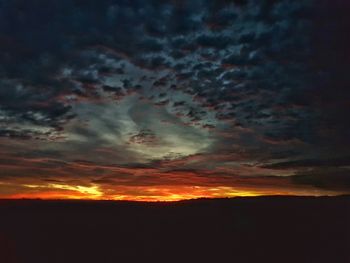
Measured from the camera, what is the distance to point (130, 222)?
18.2 metres

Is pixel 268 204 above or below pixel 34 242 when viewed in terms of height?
above

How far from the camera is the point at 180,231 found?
18484 millimetres

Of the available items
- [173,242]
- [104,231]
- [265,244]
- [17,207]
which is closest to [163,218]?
[173,242]

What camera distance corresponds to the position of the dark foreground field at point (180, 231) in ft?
55.4

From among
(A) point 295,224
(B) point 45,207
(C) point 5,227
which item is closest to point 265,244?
(A) point 295,224

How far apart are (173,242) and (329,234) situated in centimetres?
651

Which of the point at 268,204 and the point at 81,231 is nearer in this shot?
the point at 81,231

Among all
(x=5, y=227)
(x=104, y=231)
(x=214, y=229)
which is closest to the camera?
(x=5, y=227)

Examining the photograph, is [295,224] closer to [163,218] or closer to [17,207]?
[163,218]

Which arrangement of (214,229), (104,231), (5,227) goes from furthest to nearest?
(214,229) < (104,231) < (5,227)

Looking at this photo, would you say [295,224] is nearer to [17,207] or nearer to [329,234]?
[329,234]

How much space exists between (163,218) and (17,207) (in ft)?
18.4

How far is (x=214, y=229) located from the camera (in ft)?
62.0

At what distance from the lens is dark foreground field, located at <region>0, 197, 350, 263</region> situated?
1689 cm
